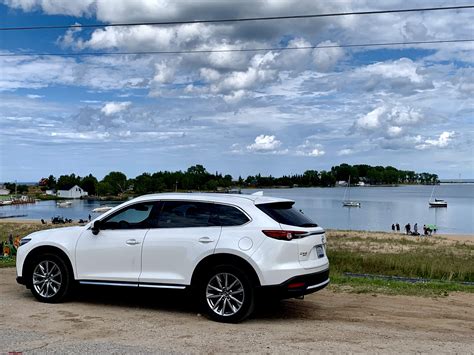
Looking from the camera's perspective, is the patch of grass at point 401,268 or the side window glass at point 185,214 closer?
the side window glass at point 185,214

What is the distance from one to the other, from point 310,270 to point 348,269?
10928mm

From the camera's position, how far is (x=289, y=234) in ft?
23.1

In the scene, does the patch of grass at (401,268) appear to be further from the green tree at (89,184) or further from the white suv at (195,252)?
the green tree at (89,184)

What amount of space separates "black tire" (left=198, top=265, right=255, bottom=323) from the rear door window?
0.83 m

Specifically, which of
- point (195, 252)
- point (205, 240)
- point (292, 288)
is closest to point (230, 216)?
point (205, 240)

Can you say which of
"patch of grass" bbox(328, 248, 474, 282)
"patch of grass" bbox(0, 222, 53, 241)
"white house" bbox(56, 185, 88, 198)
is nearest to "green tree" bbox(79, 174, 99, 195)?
"white house" bbox(56, 185, 88, 198)

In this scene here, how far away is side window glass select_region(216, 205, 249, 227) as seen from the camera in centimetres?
730

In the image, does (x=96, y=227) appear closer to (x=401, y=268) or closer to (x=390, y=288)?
(x=390, y=288)

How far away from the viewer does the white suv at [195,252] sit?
7.01 meters

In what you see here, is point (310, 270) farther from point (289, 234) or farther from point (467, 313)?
point (467, 313)

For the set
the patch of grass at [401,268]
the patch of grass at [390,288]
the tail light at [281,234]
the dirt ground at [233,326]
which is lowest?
the patch of grass at [401,268]

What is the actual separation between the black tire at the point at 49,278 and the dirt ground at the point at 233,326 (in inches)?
5.8

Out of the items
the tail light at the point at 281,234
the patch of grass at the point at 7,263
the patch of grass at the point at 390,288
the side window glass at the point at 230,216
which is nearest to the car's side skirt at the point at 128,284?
the side window glass at the point at 230,216

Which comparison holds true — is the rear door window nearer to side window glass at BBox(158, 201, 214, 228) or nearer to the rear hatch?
the rear hatch
